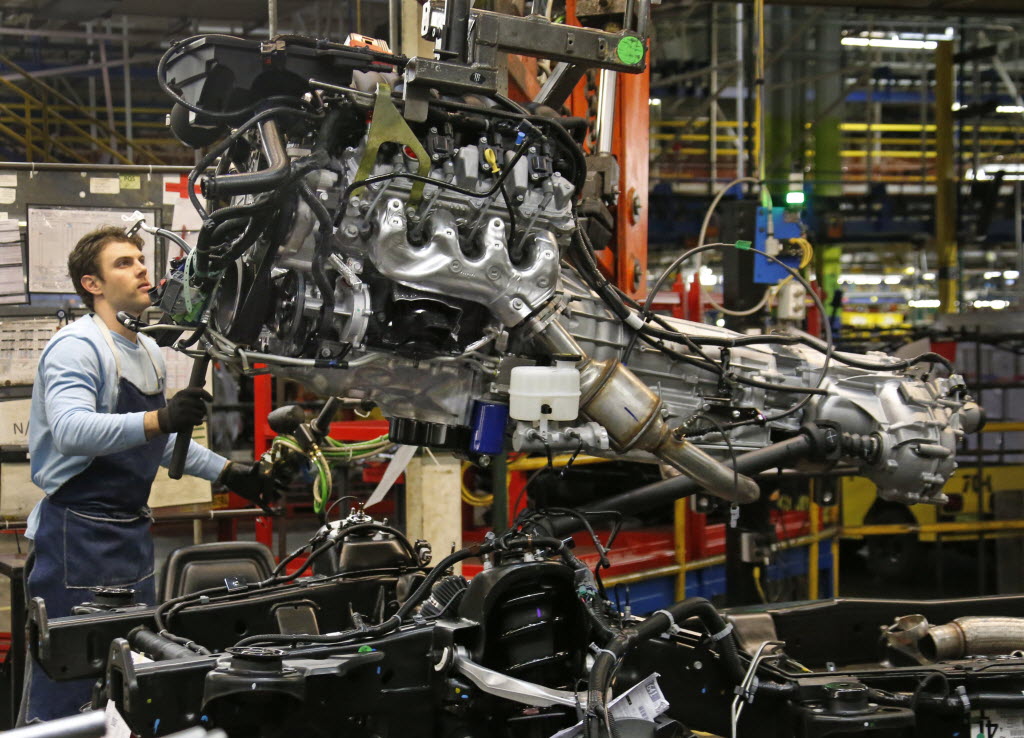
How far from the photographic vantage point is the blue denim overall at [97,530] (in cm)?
304

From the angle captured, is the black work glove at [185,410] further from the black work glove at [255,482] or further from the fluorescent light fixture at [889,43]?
the fluorescent light fixture at [889,43]

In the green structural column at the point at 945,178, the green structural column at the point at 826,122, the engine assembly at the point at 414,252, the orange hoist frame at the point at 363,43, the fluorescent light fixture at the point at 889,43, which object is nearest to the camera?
the engine assembly at the point at 414,252

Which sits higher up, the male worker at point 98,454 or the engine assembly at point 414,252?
the engine assembly at point 414,252

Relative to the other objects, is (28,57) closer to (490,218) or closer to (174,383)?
(174,383)

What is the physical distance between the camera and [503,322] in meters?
2.43

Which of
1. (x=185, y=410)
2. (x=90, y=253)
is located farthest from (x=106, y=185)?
(x=185, y=410)

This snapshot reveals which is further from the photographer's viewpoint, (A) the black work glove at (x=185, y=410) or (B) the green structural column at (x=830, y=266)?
(B) the green structural column at (x=830, y=266)

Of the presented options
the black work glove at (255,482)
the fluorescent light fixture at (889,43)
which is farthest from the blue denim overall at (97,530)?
the fluorescent light fixture at (889,43)

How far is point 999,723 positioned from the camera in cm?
241

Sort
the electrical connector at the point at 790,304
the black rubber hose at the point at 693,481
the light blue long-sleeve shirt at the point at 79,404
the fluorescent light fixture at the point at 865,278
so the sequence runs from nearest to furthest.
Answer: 1. the black rubber hose at the point at 693,481
2. the light blue long-sleeve shirt at the point at 79,404
3. the electrical connector at the point at 790,304
4. the fluorescent light fixture at the point at 865,278

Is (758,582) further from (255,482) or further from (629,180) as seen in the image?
(255,482)

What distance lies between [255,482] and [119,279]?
0.77m

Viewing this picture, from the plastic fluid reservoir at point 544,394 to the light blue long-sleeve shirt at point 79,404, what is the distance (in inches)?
47.1

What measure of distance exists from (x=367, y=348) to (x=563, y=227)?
546 mm
